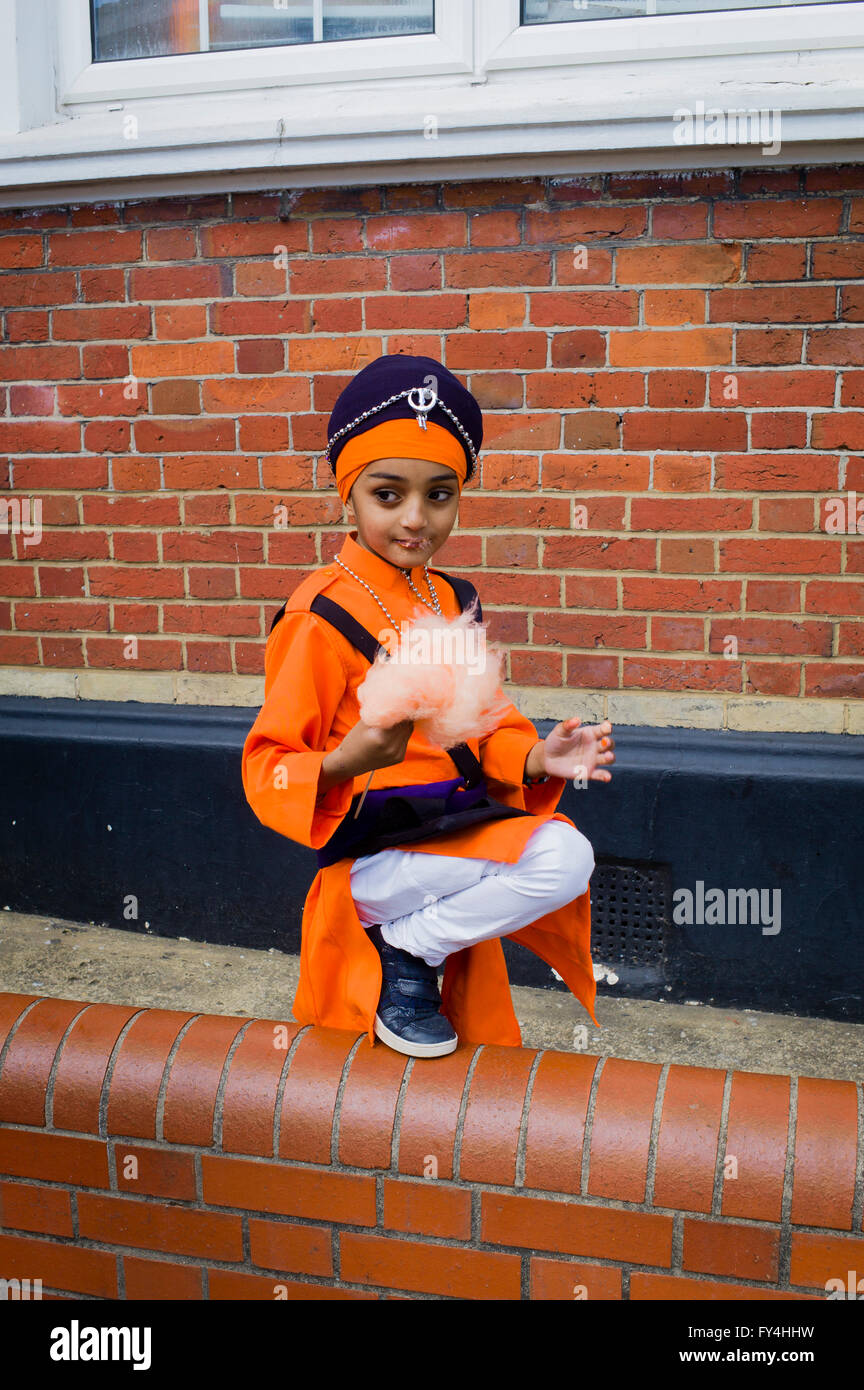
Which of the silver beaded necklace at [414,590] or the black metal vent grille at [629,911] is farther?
the black metal vent grille at [629,911]

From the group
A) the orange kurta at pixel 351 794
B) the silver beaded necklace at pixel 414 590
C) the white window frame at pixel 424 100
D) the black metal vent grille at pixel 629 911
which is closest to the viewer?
the orange kurta at pixel 351 794

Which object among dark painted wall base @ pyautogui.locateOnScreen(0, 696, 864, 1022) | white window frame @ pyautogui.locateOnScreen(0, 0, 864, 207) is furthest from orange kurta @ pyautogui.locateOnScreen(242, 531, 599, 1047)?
white window frame @ pyautogui.locateOnScreen(0, 0, 864, 207)

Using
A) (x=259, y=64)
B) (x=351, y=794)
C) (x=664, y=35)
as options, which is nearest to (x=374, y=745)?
(x=351, y=794)

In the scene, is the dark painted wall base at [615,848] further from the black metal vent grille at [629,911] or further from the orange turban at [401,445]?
the orange turban at [401,445]

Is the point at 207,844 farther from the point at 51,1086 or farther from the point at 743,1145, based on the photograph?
the point at 743,1145

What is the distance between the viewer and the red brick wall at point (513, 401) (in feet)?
10.4

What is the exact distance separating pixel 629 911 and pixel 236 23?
2.86 metres

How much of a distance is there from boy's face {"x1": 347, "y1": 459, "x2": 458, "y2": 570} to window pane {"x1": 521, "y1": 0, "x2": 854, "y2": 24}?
2.04m

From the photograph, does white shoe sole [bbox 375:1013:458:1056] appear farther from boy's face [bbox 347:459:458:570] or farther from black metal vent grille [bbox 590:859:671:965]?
black metal vent grille [bbox 590:859:671:965]

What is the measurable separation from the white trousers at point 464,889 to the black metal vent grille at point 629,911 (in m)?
1.46

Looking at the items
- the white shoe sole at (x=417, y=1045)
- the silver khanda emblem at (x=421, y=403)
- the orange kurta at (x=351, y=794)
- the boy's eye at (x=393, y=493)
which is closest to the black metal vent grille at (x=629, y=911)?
the orange kurta at (x=351, y=794)

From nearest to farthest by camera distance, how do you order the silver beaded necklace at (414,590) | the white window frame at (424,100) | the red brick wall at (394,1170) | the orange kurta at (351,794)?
the red brick wall at (394,1170)
the orange kurta at (351,794)
the silver beaded necklace at (414,590)
the white window frame at (424,100)

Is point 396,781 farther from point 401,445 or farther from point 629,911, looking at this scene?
point 629,911

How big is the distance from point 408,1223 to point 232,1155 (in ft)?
0.95
